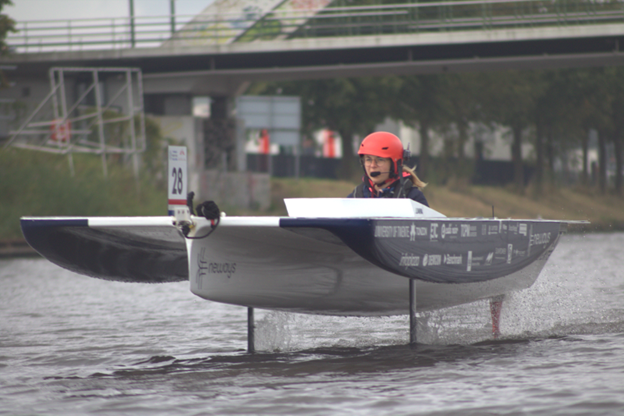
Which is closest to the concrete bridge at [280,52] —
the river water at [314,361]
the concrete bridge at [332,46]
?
the concrete bridge at [332,46]

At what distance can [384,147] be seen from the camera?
7.50 metres

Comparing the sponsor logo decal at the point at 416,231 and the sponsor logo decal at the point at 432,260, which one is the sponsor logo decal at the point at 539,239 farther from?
the sponsor logo decal at the point at 416,231

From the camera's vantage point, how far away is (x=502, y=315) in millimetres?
8531

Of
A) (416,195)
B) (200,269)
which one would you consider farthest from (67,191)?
(200,269)

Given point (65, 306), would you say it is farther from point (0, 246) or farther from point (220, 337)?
point (0, 246)

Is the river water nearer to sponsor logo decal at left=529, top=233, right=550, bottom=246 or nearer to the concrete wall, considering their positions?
sponsor logo decal at left=529, top=233, right=550, bottom=246

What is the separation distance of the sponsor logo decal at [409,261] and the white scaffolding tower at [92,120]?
21.4m

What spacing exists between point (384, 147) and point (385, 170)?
0.63 feet

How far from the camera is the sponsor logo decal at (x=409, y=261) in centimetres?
625

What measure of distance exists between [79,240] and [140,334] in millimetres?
1577

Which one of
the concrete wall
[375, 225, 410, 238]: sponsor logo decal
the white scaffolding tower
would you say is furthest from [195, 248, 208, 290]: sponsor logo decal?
the concrete wall

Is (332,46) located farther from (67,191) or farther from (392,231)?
(392,231)

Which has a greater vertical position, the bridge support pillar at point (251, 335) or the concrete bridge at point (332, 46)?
the concrete bridge at point (332, 46)

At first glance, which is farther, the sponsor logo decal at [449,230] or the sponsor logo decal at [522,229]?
the sponsor logo decal at [522,229]
